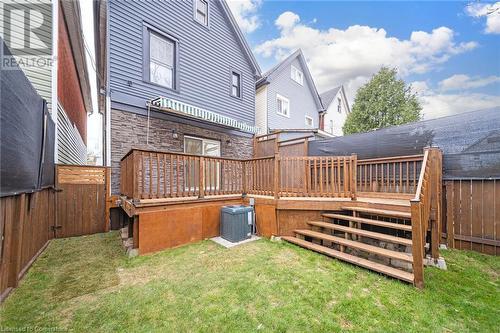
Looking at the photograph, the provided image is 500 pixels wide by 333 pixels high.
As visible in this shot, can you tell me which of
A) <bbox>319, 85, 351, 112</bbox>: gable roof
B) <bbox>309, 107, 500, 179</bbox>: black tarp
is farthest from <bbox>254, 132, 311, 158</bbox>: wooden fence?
<bbox>319, 85, 351, 112</bbox>: gable roof

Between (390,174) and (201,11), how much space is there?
897 cm

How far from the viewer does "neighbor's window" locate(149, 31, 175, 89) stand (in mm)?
6508

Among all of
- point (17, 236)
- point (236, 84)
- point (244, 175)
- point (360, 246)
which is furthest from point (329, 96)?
point (17, 236)

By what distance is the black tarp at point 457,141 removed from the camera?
4285 millimetres

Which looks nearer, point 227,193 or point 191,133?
point 227,193

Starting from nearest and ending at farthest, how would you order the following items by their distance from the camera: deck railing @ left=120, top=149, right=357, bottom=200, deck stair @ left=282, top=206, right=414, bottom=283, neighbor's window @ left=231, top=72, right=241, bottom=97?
deck stair @ left=282, top=206, right=414, bottom=283
deck railing @ left=120, top=149, right=357, bottom=200
neighbor's window @ left=231, top=72, right=241, bottom=97

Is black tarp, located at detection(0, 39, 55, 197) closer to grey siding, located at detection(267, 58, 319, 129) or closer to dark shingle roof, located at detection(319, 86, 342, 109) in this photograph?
grey siding, located at detection(267, 58, 319, 129)

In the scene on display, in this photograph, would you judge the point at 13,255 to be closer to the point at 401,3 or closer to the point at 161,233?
the point at 161,233

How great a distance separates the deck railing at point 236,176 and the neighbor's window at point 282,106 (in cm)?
698

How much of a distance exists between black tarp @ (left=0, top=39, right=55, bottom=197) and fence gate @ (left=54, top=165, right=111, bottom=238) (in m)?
2.15

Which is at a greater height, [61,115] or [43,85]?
[43,85]

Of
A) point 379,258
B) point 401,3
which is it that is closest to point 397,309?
point 379,258

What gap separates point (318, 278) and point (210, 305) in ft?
5.27

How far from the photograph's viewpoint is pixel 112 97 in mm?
5559
